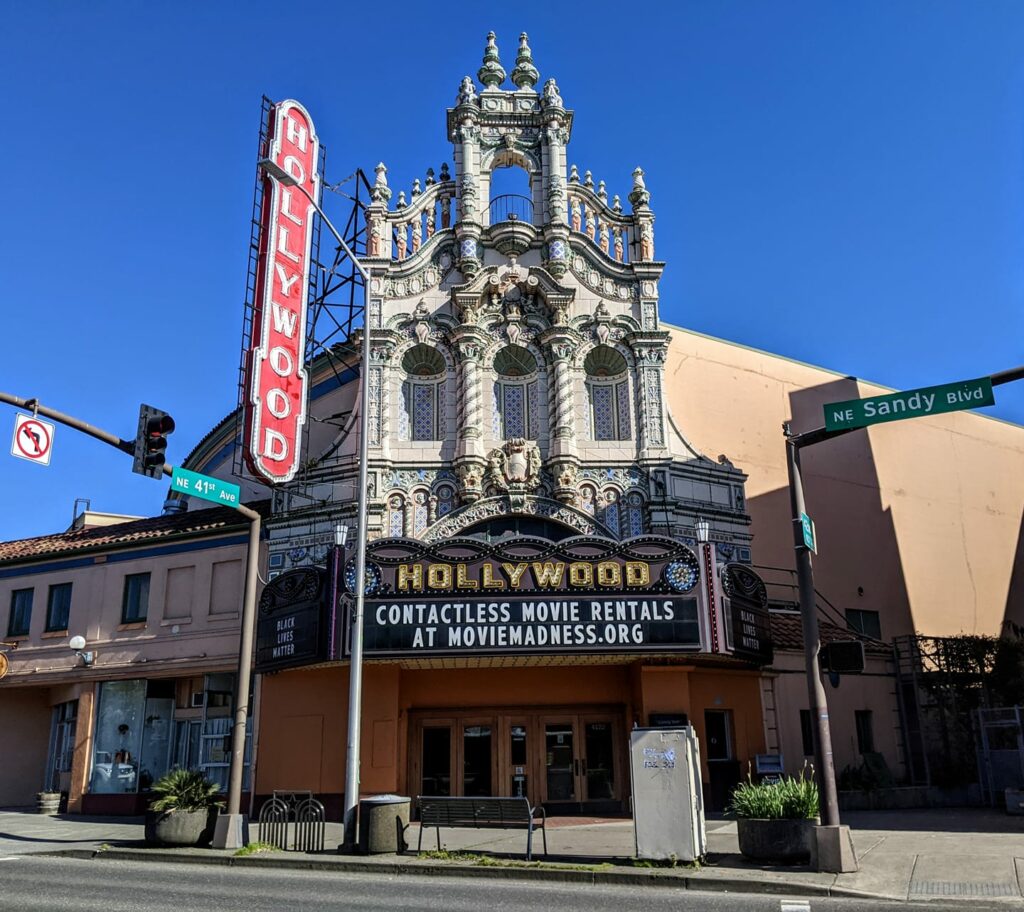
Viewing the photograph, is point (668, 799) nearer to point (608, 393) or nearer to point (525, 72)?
point (608, 393)

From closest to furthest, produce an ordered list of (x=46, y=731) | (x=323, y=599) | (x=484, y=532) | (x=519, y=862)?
(x=519, y=862), (x=323, y=599), (x=484, y=532), (x=46, y=731)

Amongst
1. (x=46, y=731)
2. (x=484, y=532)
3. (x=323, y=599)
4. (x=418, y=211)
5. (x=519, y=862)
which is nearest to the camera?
(x=519, y=862)

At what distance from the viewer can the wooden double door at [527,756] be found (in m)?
23.5

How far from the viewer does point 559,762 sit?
23.7 metres

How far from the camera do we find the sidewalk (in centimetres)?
1316

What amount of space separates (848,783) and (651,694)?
18.8 feet

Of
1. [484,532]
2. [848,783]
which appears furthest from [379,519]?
[848,783]

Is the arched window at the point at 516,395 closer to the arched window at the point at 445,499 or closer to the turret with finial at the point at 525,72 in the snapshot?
the arched window at the point at 445,499

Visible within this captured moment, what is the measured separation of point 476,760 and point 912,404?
1417cm

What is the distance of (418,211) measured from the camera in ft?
88.5

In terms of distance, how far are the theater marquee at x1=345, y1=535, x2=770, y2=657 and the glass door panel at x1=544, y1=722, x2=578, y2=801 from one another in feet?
13.1

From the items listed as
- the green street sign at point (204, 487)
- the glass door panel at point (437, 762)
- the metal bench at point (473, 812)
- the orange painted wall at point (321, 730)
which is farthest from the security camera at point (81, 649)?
the metal bench at point (473, 812)

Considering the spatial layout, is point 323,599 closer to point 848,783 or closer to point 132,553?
point 132,553

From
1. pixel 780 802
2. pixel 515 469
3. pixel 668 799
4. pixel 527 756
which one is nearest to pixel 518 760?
pixel 527 756
